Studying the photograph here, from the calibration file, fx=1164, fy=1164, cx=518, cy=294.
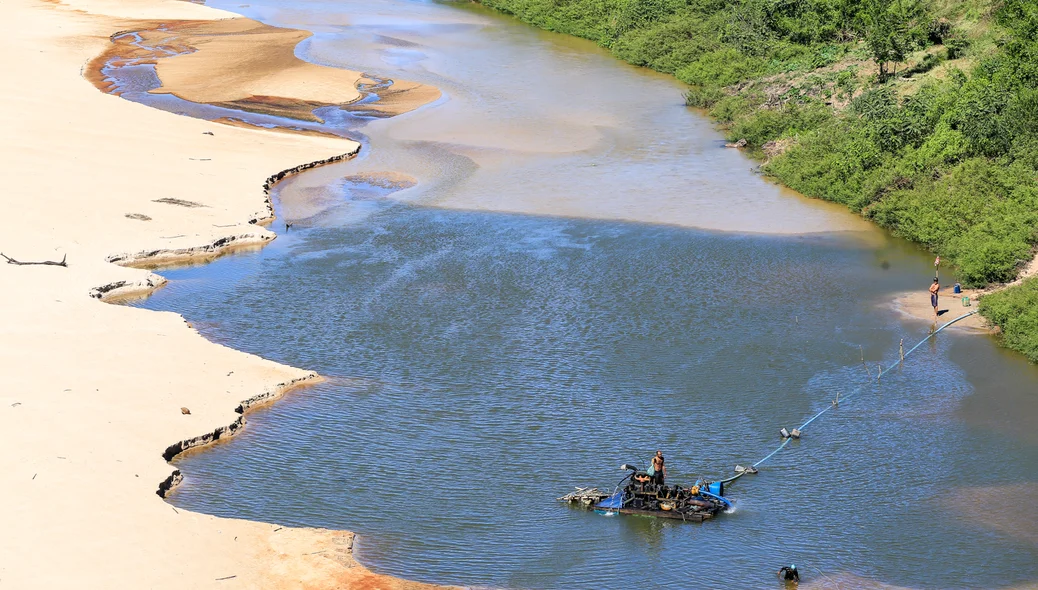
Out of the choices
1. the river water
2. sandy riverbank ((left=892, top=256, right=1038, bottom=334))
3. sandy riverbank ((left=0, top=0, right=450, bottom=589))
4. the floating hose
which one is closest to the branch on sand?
sandy riverbank ((left=0, top=0, right=450, bottom=589))

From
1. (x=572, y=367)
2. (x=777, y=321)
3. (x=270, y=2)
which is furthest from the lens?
(x=270, y=2)

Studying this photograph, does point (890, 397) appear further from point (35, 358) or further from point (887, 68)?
point (887, 68)

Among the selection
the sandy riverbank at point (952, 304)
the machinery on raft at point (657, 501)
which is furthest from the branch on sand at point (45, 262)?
the sandy riverbank at point (952, 304)

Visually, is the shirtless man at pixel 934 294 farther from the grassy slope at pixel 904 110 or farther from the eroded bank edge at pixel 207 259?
the eroded bank edge at pixel 207 259

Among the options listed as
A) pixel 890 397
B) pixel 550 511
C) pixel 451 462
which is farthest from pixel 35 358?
pixel 890 397

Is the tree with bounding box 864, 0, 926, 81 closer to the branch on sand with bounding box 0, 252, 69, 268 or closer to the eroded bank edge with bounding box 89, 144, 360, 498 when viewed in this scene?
the eroded bank edge with bounding box 89, 144, 360, 498

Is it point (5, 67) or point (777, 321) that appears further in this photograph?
point (5, 67)
